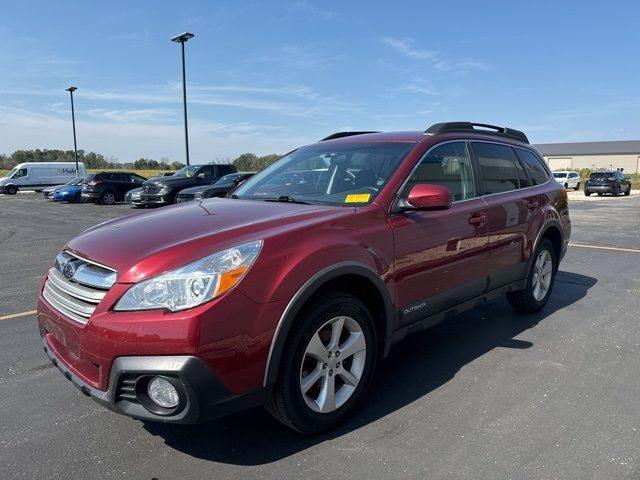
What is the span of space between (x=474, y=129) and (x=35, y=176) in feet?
122

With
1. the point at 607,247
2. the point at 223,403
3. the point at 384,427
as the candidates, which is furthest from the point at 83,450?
the point at 607,247

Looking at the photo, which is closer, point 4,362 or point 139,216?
point 139,216

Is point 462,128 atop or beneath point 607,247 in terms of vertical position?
atop

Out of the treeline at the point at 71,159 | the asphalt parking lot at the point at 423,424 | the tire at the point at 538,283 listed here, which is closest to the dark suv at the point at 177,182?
the asphalt parking lot at the point at 423,424

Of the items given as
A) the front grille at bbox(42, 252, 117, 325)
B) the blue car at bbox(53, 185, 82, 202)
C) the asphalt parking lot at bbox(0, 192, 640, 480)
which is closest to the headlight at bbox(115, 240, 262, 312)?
the front grille at bbox(42, 252, 117, 325)

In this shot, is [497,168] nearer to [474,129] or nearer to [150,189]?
[474,129]

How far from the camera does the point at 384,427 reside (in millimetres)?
2932

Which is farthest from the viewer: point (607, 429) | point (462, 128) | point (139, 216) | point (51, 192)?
point (51, 192)

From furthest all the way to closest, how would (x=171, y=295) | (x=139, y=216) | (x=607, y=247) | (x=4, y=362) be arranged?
(x=607, y=247)
(x=4, y=362)
(x=139, y=216)
(x=171, y=295)

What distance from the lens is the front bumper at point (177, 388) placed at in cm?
226

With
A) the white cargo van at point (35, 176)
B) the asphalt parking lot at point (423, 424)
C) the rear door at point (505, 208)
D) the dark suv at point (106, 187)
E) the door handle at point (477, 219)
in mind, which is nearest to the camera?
the asphalt parking lot at point (423, 424)

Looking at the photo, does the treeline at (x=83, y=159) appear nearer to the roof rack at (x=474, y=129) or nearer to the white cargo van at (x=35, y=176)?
the white cargo van at (x=35, y=176)

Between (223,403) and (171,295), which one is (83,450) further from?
(171,295)

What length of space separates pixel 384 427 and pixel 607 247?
27.9 ft
